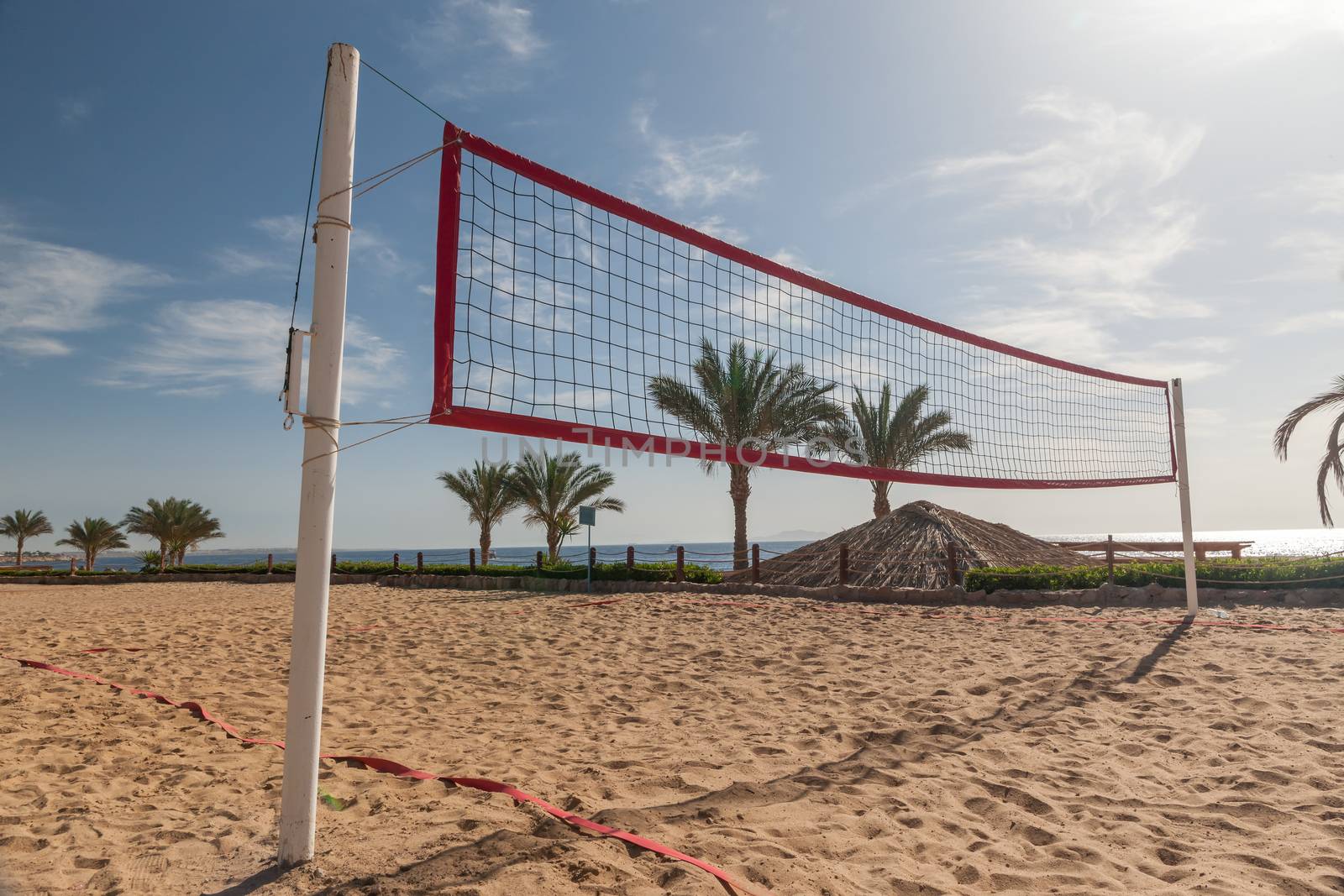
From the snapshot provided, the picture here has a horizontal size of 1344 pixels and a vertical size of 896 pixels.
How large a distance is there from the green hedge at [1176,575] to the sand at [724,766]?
140 inches

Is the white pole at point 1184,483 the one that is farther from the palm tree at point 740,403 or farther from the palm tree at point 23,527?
the palm tree at point 23,527

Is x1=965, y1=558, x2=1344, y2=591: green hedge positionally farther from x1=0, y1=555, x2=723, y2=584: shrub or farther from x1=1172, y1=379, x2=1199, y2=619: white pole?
x1=0, y1=555, x2=723, y2=584: shrub

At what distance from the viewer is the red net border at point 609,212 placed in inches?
126

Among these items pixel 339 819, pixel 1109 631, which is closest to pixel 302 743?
pixel 339 819

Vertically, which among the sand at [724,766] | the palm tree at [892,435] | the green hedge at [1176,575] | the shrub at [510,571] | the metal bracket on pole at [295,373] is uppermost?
the palm tree at [892,435]

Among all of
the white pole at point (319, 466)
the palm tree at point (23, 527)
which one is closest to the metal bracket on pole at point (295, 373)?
the white pole at point (319, 466)

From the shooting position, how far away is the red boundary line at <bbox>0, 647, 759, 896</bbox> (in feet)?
7.75

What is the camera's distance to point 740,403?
1530cm

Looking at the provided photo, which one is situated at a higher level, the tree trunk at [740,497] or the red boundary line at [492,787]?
the tree trunk at [740,497]

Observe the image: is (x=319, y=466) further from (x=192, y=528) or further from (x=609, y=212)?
(x=192, y=528)

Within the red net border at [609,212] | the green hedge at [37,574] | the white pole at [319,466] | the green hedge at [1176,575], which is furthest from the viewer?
the green hedge at [37,574]

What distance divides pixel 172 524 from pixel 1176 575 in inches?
1171

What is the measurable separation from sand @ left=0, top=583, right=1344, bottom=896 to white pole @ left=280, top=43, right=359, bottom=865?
26 cm

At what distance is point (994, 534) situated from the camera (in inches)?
556
